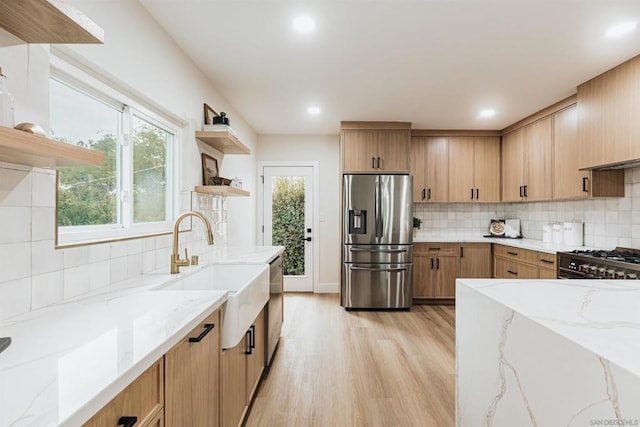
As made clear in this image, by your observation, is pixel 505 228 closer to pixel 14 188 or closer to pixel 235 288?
pixel 235 288

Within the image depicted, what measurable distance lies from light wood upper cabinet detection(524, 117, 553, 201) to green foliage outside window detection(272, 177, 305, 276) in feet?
10.2

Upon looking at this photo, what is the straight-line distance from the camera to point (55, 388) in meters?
0.66

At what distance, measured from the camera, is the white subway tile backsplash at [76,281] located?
1.38 meters

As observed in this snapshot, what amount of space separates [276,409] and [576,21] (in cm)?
314

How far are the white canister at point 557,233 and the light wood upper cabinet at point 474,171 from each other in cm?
99

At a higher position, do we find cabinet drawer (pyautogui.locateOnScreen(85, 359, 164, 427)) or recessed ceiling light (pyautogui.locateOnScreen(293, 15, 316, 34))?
recessed ceiling light (pyautogui.locateOnScreen(293, 15, 316, 34))

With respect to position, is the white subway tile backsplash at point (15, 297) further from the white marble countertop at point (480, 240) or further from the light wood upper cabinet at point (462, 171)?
the light wood upper cabinet at point (462, 171)

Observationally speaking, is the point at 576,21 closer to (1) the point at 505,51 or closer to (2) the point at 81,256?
(1) the point at 505,51

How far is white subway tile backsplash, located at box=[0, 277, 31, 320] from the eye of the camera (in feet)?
3.62

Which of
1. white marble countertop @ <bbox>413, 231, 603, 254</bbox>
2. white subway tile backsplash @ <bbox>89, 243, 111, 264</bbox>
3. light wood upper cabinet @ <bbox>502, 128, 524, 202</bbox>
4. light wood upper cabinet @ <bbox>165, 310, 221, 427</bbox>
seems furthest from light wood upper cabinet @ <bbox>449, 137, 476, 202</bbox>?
white subway tile backsplash @ <bbox>89, 243, 111, 264</bbox>

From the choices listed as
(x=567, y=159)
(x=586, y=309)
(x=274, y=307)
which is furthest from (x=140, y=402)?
(x=567, y=159)

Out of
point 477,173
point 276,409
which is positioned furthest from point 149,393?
point 477,173

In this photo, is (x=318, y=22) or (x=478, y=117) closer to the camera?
(x=318, y=22)

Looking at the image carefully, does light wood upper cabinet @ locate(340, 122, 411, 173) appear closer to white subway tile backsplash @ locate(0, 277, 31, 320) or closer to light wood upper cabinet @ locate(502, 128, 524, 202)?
light wood upper cabinet @ locate(502, 128, 524, 202)
